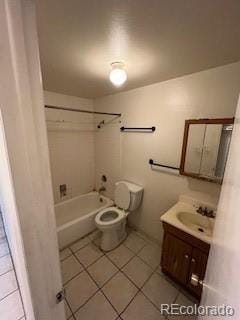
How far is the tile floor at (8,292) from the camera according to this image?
131 centimetres

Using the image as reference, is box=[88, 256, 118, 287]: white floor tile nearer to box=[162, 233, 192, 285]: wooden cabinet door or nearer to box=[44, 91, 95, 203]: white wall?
box=[162, 233, 192, 285]: wooden cabinet door

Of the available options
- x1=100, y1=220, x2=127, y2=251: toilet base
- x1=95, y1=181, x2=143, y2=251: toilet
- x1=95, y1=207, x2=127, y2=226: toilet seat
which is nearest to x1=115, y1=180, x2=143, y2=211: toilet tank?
x1=95, y1=181, x2=143, y2=251: toilet

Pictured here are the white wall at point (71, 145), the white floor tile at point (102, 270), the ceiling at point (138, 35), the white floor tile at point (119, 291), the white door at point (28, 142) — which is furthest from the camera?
the white wall at point (71, 145)

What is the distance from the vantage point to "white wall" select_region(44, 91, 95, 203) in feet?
7.82

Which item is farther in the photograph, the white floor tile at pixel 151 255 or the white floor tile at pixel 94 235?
the white floor tile at pixel 94 235

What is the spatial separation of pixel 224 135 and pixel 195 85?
597 millimetres

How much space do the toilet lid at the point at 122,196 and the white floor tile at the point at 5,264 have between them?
59.3 inches

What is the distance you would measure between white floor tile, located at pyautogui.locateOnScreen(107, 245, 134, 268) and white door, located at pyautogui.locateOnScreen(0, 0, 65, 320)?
4.68ft

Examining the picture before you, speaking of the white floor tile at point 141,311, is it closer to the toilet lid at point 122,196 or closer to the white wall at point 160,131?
the white wall at point 160,131

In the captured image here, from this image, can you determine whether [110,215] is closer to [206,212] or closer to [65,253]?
[65,253]

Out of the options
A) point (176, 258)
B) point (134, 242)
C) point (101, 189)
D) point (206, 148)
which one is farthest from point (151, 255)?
point (206, 148)

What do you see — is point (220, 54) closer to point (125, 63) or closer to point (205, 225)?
point (125, 63)

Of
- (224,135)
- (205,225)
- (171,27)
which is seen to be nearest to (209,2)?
(171,27)

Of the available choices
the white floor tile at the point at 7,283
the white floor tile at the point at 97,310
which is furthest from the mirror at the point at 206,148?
the white floor tile at the point at 7,283
